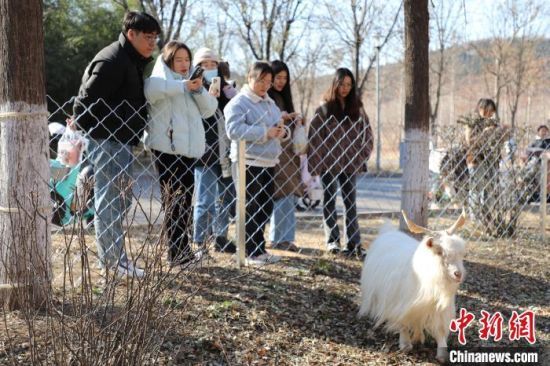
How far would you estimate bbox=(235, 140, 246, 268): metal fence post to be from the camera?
13.9 feet

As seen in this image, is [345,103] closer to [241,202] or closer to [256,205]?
[256,205]

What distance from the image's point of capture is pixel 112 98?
3762 millimetres

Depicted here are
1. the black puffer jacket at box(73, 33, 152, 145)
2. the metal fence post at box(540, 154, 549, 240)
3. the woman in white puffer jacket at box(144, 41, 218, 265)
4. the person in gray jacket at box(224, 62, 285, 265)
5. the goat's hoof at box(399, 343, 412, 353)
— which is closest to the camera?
the goat's hoof at box(399, 343, 412, 353)

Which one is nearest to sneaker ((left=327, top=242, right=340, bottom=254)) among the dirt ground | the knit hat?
the dirt ground

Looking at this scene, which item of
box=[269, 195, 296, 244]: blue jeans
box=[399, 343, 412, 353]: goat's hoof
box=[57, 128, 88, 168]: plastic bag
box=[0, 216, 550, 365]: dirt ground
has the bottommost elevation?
box=[399, 343, 412, 353]: goat's hoof

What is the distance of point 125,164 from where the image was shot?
3.79 metres

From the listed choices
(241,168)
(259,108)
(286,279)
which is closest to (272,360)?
(286,279)

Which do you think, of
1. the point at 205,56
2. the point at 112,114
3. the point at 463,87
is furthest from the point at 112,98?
the point at 463,87

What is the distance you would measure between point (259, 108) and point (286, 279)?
1349mm

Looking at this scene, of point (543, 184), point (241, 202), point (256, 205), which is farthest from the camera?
point (543, 184)

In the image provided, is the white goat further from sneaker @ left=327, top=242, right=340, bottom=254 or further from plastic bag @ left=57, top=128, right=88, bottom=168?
plastic bag @ left=57, top=128, right=88, bottom=168

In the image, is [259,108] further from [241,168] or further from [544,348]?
[544,348]

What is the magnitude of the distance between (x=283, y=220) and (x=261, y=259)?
67 cm

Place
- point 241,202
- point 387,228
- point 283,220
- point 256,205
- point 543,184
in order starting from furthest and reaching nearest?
1. point 543,184
2. point 283,220
3. point 256,205
4. point 241,202
5. point 387,228
